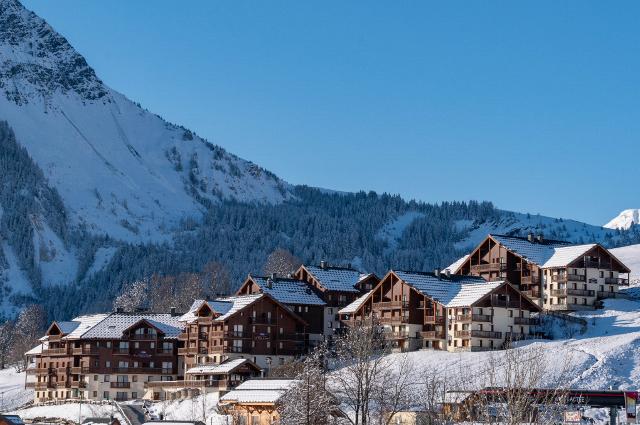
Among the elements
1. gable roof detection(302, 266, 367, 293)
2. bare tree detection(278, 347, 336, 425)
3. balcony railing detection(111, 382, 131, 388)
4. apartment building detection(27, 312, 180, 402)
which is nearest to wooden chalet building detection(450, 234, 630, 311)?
gable roof detection(302, 266, 367, 293)

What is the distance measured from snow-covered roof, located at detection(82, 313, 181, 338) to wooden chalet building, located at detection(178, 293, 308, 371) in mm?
6460

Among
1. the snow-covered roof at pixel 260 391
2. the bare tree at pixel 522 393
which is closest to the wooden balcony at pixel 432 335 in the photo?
→ the bare tree at pixel 522 393

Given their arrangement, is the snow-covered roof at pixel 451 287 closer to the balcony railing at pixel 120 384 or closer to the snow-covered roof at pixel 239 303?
the snow-covered roof at pixel 239 303

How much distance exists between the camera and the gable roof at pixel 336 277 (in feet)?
Result: 479

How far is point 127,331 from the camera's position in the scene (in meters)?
142

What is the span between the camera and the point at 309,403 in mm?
79562

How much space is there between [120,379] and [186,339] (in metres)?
9.55

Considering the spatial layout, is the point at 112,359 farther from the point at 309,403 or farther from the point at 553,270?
the point at 309,403

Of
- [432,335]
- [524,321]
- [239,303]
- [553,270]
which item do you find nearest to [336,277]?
[239,303]

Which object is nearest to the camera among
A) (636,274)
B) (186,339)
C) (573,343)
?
(573,343)

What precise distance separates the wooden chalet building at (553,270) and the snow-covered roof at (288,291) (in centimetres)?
1836

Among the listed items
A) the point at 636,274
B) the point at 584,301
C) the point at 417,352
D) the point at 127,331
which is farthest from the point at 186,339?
the point at 636,274

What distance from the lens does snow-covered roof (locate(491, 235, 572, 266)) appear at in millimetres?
132613

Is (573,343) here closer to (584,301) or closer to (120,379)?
(584,301)
